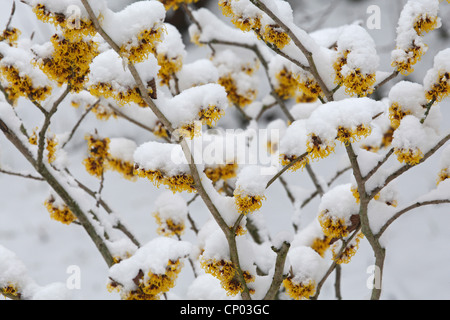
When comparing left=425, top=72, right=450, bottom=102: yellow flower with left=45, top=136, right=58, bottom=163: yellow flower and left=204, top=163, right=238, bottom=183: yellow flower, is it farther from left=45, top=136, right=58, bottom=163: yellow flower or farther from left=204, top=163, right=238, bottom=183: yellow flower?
left=45, top=136, right=58, bottom=163: yellow flower

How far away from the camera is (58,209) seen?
1.60 m

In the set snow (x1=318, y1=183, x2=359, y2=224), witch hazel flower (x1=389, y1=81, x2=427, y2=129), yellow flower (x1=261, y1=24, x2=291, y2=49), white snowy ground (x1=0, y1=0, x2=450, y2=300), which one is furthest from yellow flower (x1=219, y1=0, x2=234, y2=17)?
white snowy ground (x1=0, y1=0, x2=450, y2=300)

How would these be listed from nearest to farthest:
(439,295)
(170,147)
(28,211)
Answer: (170,147) → (439,295) → (28,211)

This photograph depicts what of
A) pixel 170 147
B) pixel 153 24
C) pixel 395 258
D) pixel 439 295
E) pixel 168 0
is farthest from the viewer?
pixel 395 258

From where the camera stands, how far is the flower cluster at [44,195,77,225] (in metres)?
1.59

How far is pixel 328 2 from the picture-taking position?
15.9ft

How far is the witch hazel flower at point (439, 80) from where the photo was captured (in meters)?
1.10

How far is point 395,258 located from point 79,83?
2910 millimetres

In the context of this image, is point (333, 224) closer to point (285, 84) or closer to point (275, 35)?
point (275, 35)

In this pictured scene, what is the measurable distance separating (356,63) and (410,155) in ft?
0.88

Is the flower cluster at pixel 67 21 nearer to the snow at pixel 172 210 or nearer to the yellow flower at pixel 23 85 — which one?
the yellow flower at pixel 23 85

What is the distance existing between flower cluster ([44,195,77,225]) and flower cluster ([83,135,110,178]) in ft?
0.68
